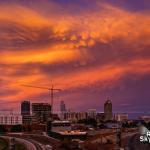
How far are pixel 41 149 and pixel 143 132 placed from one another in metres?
73.4

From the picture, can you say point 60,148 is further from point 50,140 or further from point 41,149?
point 50,140

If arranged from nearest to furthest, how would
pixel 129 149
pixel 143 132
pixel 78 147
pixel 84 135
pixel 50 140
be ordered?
pixel 143 132 < pixel 129 149 < pixel 78 147 < pixel 50 140 < pixel 84 135

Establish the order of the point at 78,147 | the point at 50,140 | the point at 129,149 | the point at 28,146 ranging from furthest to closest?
1. the point at 50,140
2. the point at 28,146
3. the point at 78,147
4. the point at 129,149

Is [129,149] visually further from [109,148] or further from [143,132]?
[143,132]

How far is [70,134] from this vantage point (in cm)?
17575

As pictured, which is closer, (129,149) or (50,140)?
(129,149)

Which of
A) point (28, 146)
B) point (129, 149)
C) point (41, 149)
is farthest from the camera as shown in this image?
point (28, 146)

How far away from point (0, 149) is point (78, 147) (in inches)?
1524

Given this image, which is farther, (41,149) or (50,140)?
(50,140)

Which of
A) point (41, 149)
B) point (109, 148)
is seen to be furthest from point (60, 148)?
point (109, 148)

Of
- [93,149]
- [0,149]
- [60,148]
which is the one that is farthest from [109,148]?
[0,149]

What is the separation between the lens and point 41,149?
132250mm

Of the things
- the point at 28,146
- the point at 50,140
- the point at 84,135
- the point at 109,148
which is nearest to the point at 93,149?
the point at 109,148

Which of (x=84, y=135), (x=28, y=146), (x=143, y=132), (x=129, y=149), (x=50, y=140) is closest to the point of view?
(x=143, y=132)
